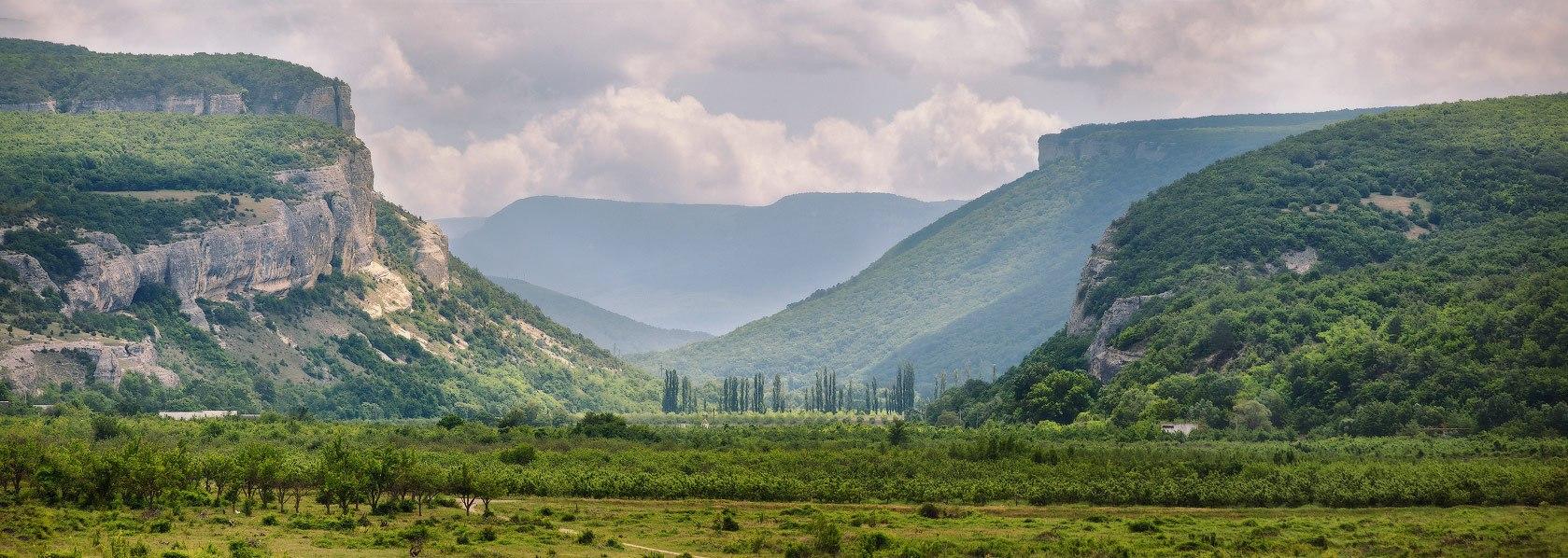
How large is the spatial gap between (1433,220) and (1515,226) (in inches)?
549

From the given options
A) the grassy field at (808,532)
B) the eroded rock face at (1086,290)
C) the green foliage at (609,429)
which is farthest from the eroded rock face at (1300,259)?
the grassy field at (808,532)

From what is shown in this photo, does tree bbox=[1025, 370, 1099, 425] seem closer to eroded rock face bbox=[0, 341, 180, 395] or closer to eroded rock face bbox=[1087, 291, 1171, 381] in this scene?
eroded rock face bbox=[1087, 291, 1171, 381]

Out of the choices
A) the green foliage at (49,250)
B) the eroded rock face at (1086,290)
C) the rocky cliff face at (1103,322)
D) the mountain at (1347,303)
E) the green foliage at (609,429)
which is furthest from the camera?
the eroded rock face at (1086,290)

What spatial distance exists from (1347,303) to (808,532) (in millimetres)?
87754

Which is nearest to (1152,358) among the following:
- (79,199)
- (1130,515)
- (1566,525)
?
(1130,515)

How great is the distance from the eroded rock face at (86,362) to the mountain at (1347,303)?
87283 millimetres

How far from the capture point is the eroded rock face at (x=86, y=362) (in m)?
158

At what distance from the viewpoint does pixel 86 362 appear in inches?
6545

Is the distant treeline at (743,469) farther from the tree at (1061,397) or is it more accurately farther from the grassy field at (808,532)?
the tree at (1061,397)

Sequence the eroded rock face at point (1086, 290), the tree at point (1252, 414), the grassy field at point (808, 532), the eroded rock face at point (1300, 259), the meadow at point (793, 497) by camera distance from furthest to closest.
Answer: the eroded rock face at point (1086, 290) < the eroded rock face at point (1300, 259) < the tree at point (1252, 414) < the meadow at point (793, 497) < the grassy field at point (808, 532)

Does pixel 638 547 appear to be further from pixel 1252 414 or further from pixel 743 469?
pixel 1252 414

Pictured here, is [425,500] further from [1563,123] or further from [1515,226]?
[1563,123]

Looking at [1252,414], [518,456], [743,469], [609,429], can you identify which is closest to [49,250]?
[609,429]

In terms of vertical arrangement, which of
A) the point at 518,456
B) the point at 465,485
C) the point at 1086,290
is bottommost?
the point at 465,485
